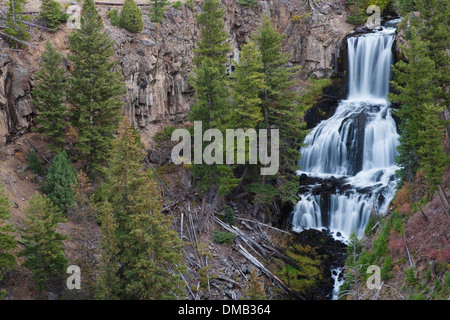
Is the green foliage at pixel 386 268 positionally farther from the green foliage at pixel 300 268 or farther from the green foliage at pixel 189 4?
the green foliage at pixel 189 4

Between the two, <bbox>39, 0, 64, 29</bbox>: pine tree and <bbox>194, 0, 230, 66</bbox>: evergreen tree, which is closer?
<bbox>39, 0, 64, 29</bbox>: pine tree

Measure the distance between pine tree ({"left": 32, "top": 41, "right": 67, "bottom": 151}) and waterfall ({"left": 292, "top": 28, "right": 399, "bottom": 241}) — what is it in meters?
19.2

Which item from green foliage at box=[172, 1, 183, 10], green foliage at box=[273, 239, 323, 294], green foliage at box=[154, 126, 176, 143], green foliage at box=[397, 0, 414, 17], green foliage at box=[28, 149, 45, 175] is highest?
green foliage at box=[397, 0, 414, 17]

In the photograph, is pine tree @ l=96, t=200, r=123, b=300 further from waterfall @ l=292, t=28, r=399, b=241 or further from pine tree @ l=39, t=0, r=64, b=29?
pine tree @ l=39, t=0, r=64, b=29

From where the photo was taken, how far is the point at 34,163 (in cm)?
2588

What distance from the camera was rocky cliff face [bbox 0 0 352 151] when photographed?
26344 millimetres

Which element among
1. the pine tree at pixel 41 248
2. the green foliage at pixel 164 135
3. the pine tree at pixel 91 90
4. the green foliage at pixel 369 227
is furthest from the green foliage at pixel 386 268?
the green foliage at pixel 164 135

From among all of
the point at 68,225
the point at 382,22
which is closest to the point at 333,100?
the point at 382,22

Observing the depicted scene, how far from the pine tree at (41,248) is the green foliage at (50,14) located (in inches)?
696

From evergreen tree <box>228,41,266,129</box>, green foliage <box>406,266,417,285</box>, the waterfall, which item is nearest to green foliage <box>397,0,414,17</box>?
the waterfall

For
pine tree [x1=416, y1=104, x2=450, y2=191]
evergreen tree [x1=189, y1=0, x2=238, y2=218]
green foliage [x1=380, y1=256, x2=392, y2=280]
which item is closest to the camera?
pine tree [x1=416, y1=104, x2=450, y2=191]

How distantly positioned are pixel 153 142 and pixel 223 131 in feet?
28.3

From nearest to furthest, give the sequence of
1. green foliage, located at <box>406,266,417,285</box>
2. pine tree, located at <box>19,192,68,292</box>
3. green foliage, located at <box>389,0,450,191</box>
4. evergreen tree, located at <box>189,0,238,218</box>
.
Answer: pine tree, located at <box>19,192,68,292</box>, green foliage, located at <box>406,266,417,285</box>, green foliage, located at <box>389,0,450,191</box>, evergreen tree, located at <box>189,0,238,218</box>

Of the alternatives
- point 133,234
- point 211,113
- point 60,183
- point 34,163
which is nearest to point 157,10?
point 211,113
